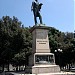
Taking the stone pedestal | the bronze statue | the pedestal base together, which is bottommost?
the pedestal base

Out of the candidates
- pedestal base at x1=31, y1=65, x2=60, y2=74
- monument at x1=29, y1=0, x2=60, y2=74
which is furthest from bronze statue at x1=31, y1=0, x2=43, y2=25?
pedestal base at x1=31, y1=65, x2=60, y2=74

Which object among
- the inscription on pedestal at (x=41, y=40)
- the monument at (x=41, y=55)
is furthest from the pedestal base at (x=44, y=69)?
the inscription on pedestal at (x=41, y=40)

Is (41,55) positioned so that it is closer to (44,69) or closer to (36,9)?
(44,69)

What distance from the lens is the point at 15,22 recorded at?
54.7 m

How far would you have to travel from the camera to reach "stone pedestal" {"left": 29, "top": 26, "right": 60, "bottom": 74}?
1018 inches

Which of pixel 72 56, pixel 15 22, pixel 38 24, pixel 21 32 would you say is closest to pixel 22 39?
pixel 21 32

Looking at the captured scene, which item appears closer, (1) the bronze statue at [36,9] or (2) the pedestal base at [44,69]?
(2) the pedestal base at [44,69]

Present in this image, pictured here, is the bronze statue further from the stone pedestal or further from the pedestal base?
the pedestal base

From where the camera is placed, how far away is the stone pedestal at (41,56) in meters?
25.9

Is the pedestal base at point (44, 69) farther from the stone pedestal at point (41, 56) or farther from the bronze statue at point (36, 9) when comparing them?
the bronze statue at point (36, 9)

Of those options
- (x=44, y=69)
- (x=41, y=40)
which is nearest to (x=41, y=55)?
(x=44, y=69)

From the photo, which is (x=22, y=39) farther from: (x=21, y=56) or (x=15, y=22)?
(x=15, y=22)

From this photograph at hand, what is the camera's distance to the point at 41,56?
87.2ft

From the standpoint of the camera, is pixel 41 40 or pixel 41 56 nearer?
pixel 41 56
